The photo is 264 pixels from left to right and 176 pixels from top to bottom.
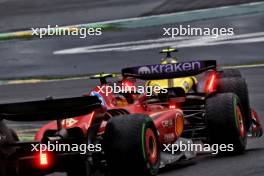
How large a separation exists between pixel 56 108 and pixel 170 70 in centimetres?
296

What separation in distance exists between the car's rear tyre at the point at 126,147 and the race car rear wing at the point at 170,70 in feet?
8.50

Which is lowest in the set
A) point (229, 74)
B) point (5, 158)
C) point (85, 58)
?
point (5, 158)

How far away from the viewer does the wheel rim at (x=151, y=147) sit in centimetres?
889

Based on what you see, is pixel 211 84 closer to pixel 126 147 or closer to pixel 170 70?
pixel 170 70

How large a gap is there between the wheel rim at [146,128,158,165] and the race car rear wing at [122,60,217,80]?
2.25 meters

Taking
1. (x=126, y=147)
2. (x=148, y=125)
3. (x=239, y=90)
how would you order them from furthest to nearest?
(x=239, y=90) → (x=148, y=125) → (x=126, y=147)

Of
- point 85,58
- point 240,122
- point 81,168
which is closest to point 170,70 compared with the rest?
point 240,122

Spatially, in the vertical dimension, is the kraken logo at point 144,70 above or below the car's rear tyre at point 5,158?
above

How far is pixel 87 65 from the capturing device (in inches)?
744

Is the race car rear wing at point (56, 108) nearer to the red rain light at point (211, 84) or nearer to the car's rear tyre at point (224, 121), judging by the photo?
the car's rear tyre at point (224, 121)

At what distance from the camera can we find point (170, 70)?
11359 millimetres

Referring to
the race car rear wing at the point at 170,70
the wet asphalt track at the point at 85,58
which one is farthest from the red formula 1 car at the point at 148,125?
the wet asphalt track at the point at 85,58

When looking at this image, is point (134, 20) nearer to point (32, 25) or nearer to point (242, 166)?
point (32, 25)

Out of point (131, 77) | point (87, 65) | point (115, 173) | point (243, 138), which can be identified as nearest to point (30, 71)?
point (87, 65)
